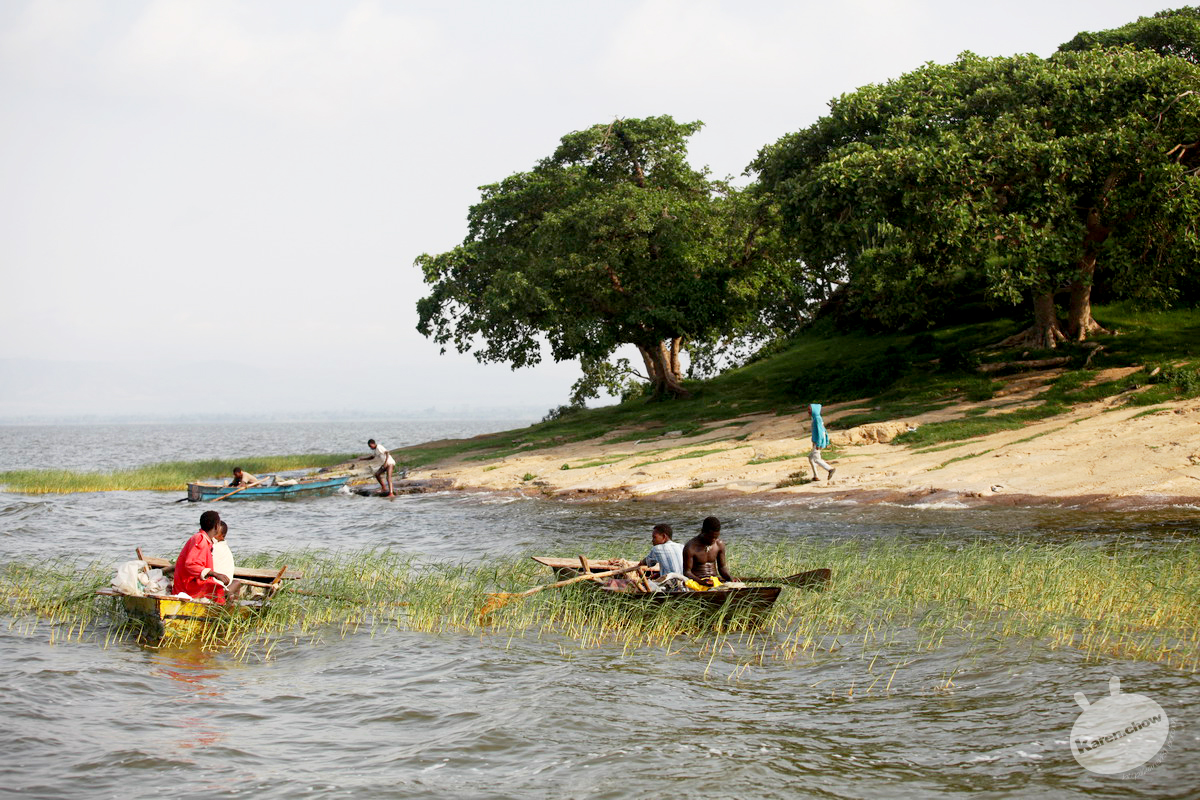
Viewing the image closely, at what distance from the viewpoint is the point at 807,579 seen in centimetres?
1428

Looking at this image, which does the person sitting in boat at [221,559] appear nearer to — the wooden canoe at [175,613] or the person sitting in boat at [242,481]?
the wooden canoe at [175,613]

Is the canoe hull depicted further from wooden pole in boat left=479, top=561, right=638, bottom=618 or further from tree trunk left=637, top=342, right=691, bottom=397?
tree trunk left=637, top=342, right=691, bottom=397

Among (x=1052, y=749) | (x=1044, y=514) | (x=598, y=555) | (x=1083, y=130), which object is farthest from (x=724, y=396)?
(x=1052, y=749)

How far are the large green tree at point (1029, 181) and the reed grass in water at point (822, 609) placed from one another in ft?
45.7

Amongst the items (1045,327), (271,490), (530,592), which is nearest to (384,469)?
(271,490)

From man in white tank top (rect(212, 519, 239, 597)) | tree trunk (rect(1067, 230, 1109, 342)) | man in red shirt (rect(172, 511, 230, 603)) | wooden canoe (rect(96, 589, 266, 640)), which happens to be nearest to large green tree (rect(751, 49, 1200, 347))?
tree trunk (rect(1067, 230, 1109, 342))

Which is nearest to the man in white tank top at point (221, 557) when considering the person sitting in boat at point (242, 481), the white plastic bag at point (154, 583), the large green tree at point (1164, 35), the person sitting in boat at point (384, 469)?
the white plastic bag at point (154, 583)

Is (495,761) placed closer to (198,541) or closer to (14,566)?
(198,541)

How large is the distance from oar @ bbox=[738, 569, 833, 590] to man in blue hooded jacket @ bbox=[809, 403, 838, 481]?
509 inches

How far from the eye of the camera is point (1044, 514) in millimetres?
22594

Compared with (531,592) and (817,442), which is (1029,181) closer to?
(817,442)

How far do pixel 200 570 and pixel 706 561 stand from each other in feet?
24.6

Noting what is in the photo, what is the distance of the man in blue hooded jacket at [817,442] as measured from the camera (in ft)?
88.7

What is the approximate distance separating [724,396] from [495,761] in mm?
35920
